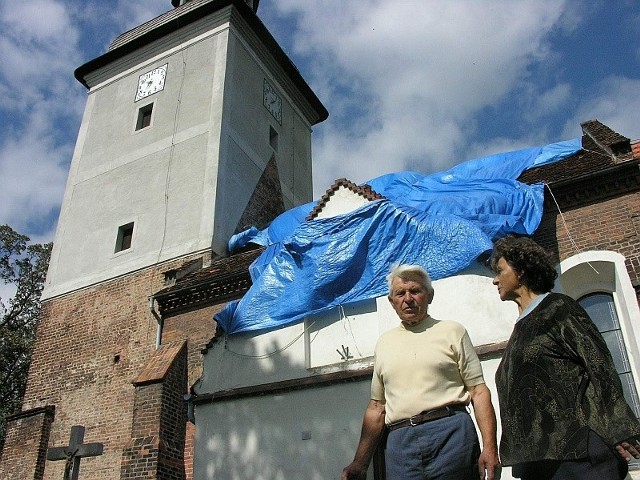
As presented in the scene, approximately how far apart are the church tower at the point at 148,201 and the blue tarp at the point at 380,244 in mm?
2893

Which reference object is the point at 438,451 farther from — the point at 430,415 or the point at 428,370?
the point at 428,370

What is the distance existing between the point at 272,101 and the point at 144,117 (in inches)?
171

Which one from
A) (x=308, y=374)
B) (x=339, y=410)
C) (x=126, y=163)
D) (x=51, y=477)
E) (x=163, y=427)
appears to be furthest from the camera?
(x=126, y=163)

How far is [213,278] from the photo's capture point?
1358 centimetres

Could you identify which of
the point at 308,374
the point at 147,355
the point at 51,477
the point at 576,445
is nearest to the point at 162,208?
the point at 147,355

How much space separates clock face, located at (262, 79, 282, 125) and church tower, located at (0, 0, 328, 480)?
72 millimetres

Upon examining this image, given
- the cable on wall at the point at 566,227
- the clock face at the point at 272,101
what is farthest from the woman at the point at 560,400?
the clock face at the point at 272,101

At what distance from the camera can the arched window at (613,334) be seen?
29.2 feet

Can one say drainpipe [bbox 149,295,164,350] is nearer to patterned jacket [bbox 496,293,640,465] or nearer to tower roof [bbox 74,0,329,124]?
tower roof [bbox 74,0,329,124]

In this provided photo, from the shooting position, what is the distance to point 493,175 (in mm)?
11852

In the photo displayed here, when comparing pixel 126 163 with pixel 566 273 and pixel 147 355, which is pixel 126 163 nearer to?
pixel 147 355

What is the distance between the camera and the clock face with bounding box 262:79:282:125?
20941 mm

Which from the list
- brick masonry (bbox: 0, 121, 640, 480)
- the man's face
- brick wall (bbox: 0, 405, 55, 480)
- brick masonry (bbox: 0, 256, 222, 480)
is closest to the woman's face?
the man's face

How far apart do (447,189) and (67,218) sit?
12.9m
